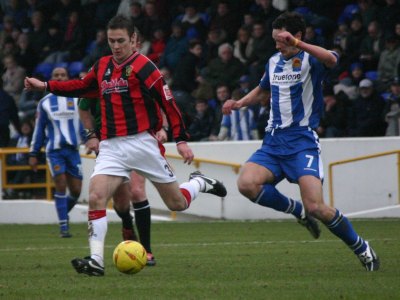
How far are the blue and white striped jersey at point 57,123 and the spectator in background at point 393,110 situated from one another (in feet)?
17.7

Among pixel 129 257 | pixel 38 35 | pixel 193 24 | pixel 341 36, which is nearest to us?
pixel 129 257

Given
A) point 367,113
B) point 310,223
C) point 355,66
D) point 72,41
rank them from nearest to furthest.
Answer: point 310,223 → point 367,113 → point 355,66 → point 72,41

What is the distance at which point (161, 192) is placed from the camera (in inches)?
392

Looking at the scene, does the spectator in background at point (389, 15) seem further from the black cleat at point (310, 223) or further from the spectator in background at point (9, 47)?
the spectator in background at point (9, 47)

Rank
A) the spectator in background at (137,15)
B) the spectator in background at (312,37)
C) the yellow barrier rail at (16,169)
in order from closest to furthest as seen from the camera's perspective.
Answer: the spectator in background at (312,37), the yellow barrier rail at (16,169), the spectator in background at (137,15)

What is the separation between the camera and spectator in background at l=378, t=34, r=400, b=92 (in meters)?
18.9

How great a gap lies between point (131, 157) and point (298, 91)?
1.67m

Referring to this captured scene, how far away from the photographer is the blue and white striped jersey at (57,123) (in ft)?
51.1

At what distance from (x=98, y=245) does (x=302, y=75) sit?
2.42m

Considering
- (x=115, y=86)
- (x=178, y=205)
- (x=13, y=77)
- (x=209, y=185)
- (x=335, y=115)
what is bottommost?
(x=13, y=77)

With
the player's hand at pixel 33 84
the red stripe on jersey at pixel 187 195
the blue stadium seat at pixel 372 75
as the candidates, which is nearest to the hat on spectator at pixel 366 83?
the blue stadium seat at pixel 372 75

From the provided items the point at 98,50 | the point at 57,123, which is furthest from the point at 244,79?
the point at 57,123

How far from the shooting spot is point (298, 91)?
33.4 ft

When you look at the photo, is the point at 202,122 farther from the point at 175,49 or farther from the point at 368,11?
the point at 368,11
